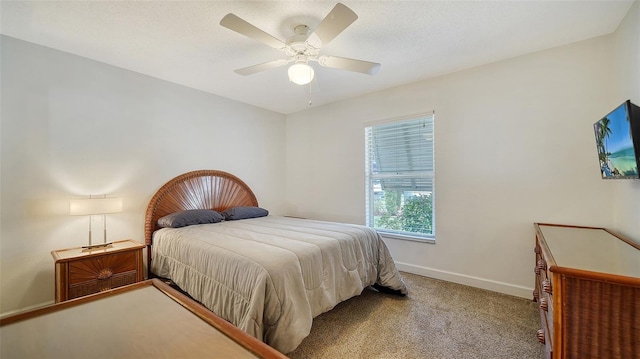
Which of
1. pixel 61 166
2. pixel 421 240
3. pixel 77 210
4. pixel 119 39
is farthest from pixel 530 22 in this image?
pixel 61 166

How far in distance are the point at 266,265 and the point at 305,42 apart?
1.76 metres

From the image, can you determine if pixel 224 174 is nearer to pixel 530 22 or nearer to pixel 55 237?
pixel 55 237

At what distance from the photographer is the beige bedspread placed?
5.48 feet

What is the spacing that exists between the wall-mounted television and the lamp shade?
13.3 ft

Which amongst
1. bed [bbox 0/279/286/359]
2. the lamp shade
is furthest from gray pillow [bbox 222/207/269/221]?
bed [bbox 0/279/286/359]

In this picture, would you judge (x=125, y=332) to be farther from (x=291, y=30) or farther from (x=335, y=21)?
(x=291, y=30)

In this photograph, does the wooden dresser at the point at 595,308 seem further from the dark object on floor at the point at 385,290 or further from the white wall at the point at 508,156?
the dark object on floor at the point at 385,290

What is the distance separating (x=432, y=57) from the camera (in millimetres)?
2713

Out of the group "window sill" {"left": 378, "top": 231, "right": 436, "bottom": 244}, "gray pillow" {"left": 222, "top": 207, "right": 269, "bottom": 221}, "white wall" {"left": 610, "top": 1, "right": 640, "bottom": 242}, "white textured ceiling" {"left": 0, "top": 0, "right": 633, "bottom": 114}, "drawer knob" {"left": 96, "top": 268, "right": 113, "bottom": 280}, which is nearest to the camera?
"white wall" {"left": 610, "top": 1, "right": 640, "bottom": 242}

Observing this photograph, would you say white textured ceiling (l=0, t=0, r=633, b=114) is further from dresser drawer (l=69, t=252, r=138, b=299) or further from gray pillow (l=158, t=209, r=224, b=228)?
dresser drawer (l=69, t=252, r=138, b=299)

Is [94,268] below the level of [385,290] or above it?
above

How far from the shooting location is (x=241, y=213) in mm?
3674

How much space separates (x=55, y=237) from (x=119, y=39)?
6.62 ft

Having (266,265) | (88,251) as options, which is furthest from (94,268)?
(266,265)
